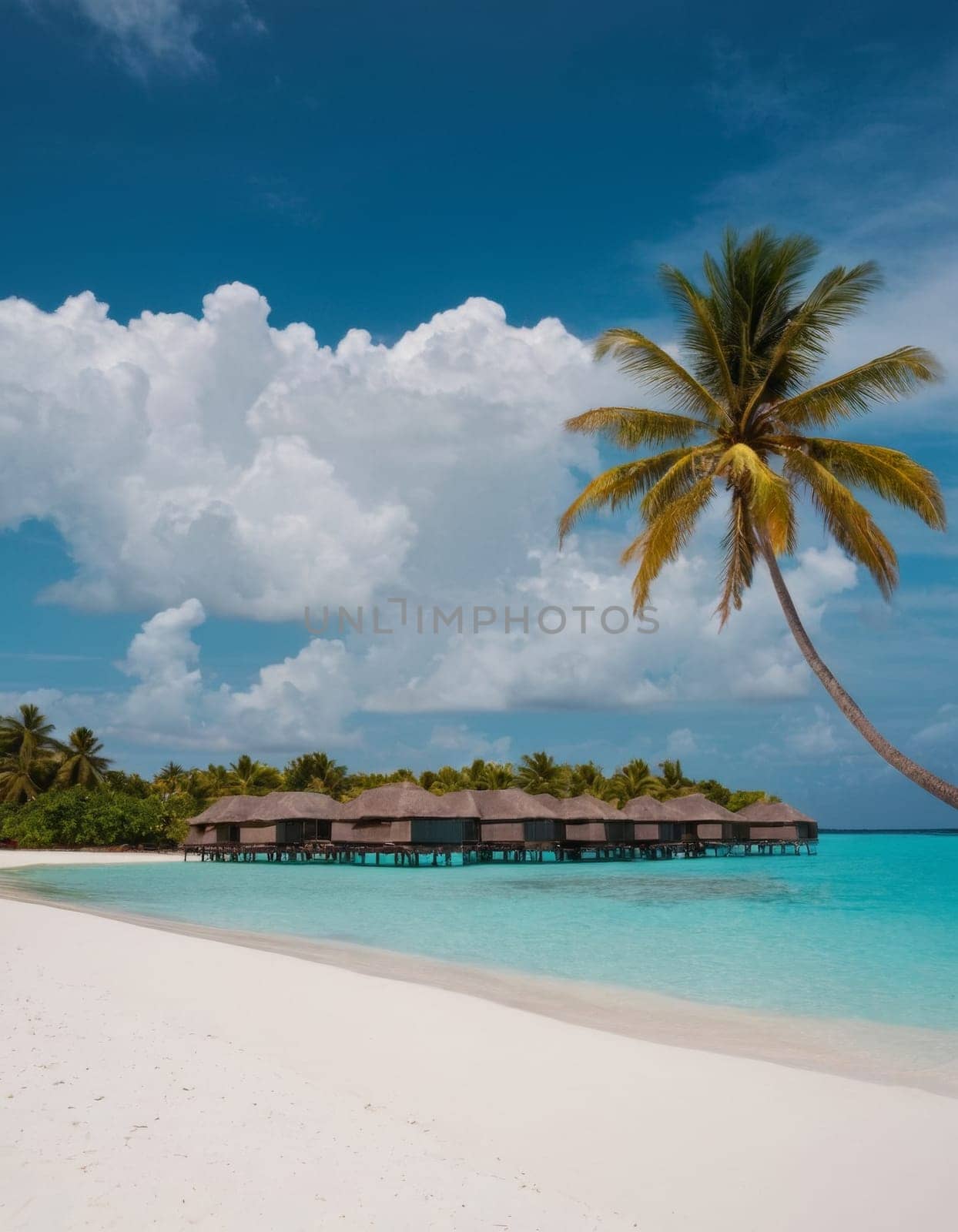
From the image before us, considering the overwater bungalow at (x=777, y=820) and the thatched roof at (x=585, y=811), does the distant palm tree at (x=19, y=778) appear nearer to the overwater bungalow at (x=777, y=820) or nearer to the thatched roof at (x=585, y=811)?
the thatched roof at (x=585, y=811)

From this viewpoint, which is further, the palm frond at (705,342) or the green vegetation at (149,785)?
the green vegetation at (149,785)

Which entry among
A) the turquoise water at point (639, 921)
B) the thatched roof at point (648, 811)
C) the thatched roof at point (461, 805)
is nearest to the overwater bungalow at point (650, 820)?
the thatched roof at point (648, 811)

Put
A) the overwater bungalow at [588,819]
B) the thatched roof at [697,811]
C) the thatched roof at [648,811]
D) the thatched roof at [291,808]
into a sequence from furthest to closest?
the thatched roof at [697,811], the thatched roof at [648,811], the overwater bungalow at [588,819], the thatched roof at [291,808]

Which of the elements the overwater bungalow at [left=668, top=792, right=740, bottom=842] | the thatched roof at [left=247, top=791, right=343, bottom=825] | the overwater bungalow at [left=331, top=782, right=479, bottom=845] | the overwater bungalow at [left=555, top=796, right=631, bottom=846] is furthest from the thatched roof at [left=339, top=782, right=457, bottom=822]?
the overwater bungalow at [left=668, top=792, right=740, bottom=842]

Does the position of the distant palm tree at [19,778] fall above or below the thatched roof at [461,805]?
above

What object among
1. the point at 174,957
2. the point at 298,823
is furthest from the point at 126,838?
the point at 174,957

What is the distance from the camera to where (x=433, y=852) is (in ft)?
138

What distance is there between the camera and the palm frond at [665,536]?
10977 mm

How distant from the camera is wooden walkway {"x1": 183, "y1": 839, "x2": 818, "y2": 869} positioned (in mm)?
42906

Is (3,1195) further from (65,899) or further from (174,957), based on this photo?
(65,899)

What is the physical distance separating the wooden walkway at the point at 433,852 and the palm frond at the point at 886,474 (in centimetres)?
3305

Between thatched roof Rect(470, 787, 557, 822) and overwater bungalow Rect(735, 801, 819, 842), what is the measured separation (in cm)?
1521

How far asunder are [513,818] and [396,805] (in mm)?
6501

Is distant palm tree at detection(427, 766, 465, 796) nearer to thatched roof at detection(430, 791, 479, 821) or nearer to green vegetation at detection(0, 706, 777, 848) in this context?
green vegetation at detection(0, 706, 777, 848)
